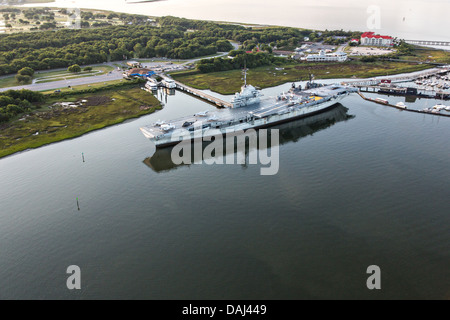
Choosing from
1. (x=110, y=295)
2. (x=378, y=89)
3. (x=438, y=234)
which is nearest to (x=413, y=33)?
(x=378, y=89)

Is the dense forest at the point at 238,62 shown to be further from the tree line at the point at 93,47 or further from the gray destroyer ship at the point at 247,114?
the gray destroyer ship at the point at 247,114

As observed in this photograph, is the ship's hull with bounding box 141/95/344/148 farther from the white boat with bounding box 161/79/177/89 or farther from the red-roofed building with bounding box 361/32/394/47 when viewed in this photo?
the red-roofed building with bounding box 361/32/394/47

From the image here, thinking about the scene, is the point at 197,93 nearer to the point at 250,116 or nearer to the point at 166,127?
the point at 250,116

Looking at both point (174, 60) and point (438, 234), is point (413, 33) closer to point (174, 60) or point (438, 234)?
point (174, 60)

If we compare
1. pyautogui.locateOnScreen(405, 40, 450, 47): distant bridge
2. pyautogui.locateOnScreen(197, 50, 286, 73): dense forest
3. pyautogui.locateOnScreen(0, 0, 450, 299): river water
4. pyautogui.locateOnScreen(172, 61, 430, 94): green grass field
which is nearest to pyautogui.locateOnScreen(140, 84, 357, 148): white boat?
pyautogui.locateOnScreen(0, 0, 450, 299): river water

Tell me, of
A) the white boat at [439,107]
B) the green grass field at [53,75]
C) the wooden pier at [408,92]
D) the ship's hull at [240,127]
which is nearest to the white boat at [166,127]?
the ship's hull at [240,127]

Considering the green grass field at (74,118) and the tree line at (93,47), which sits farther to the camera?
the tree line at (93,47)
